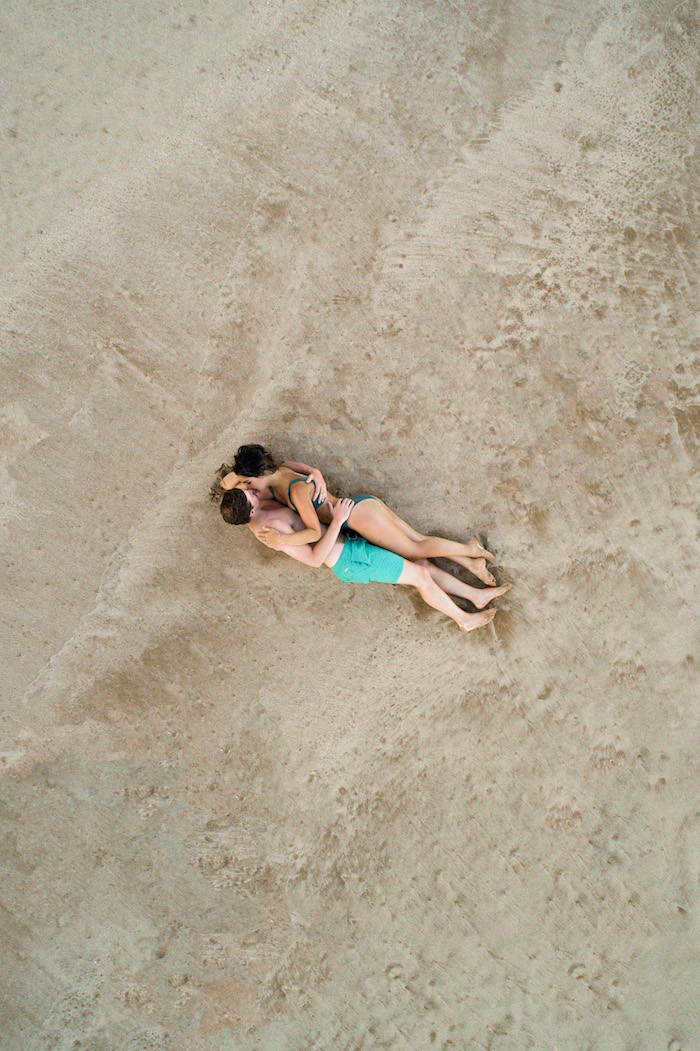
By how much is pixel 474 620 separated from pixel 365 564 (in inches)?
30.9

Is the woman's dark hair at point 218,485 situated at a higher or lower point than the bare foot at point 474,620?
lower

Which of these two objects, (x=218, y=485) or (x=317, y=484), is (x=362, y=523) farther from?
(x=218, y=485)

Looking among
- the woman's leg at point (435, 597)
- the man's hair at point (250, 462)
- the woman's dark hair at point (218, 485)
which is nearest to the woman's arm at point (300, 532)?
the man's hair at point (250, 462)

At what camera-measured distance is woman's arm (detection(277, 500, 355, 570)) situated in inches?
135

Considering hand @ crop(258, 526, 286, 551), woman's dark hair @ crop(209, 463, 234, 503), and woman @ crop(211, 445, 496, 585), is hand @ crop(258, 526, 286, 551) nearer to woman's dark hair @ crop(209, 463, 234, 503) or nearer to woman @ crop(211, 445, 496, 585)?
woman @ crop(211, 445, 496, 585)

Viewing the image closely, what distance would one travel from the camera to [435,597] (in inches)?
144

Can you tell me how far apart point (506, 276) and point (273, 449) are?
1797mm

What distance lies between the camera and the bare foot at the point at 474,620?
3.73m

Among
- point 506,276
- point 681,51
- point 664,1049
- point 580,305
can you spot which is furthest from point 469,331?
point 664,1049

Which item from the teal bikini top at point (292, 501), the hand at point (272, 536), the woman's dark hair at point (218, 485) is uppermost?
the teal bikini top at point (292, 501)

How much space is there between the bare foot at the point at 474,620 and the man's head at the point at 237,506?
1.45m

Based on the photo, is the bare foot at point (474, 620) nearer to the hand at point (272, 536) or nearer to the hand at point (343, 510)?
the hand at point (343, 510)

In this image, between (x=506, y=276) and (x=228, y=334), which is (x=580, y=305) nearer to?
(x=506, y=276)

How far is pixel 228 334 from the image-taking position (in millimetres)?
3738
